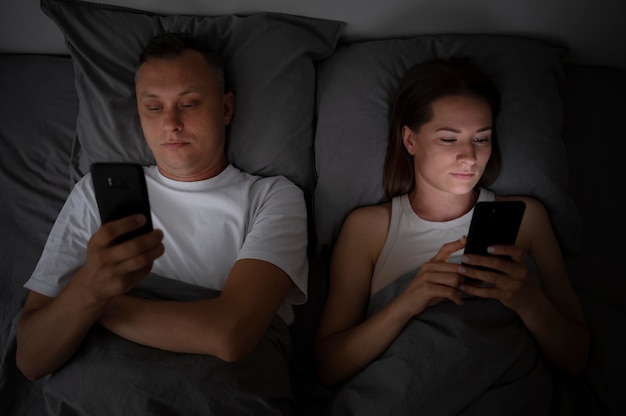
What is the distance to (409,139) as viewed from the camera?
4.40ft

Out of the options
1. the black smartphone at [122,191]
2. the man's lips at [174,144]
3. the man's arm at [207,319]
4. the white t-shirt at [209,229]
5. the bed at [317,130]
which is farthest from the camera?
the bed at [317,130]

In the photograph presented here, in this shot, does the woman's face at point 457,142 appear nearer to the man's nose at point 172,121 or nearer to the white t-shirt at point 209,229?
the white t-shirt at point 209,229

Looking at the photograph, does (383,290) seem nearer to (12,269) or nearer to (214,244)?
(214,244)

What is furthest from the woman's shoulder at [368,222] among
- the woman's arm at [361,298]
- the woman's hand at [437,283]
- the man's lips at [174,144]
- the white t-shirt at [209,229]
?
the man's lips at [174,144]

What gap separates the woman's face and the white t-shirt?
1.29 feet

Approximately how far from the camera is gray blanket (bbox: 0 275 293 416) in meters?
0.99

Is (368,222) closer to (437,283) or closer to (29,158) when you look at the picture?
(437,283)

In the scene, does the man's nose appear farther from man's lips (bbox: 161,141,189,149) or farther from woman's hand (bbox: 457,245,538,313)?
woman's hand (bbox: 457,245,538,313)

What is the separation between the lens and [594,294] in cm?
138

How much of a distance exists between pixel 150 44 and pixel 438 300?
1092mm

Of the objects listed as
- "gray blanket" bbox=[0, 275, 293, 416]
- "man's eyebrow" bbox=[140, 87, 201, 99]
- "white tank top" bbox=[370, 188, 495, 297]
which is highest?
"man's eyebrow" bbox=[140, 87, 201, 99]

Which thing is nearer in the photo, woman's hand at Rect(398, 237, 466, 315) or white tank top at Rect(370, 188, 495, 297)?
woman's hand at Rect(398, 237, 466, 315)

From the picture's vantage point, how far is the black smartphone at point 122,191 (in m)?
0.89

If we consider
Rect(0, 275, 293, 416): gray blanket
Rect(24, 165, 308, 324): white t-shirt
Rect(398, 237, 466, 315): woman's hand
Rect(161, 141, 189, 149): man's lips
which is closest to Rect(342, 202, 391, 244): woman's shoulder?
Rect(24, 165, 308, 324): white t-shirt
